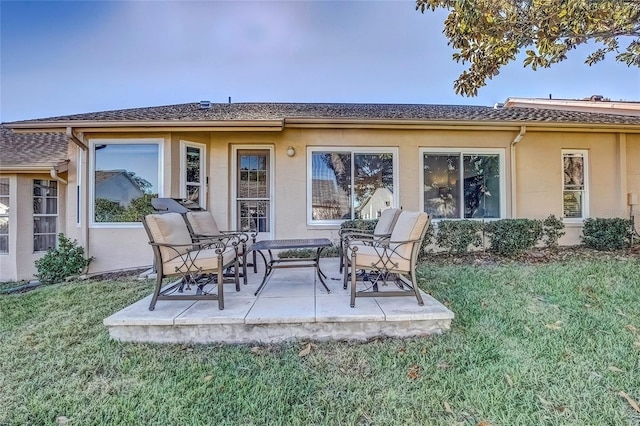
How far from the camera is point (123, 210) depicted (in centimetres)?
646

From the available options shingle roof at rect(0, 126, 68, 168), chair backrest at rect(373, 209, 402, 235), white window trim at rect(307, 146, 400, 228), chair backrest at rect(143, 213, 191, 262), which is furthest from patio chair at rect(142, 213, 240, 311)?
shingle roof at rect(0, 126, 68, 168)

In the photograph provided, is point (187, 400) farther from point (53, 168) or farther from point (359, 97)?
point (359, 97)

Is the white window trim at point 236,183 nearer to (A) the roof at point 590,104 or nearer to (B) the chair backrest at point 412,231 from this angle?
(B) the chair backrest at point 412,231

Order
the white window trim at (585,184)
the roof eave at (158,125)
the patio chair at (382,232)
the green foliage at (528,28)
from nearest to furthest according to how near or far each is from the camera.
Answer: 1. the green foliage at (528,28)
2. the patio chair at (382,232)
3. the roof eave at (158,125)
4. the white window trim at (585,184)

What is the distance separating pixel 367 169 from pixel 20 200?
825 centimetres

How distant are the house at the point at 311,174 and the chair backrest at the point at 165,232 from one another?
124 inches

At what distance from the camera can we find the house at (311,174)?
643cm

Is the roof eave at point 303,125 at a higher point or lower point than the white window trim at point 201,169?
higher

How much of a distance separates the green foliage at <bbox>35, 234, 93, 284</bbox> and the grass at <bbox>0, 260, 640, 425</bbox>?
2.93 metres

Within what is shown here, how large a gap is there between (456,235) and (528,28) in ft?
11.8

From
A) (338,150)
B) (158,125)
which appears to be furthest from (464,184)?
Answer: (158,125)

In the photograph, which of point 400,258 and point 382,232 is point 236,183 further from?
point 400,258

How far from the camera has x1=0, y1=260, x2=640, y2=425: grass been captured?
200 centimetres

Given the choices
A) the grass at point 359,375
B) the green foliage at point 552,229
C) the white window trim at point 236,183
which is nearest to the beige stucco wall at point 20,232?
the white window trim at point 236,183
